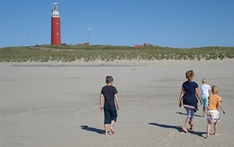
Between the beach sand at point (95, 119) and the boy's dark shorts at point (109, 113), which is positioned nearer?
the beach sand at point (95, 119)

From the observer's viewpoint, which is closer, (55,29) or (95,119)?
(95,119)

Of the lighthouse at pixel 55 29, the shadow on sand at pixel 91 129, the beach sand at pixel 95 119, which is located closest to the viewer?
the beach sand at pixel 95 119

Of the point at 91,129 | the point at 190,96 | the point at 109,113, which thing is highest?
the point at 190,96

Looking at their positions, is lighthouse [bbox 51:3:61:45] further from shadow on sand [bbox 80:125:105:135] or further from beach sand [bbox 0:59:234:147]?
shadow on sand [bbox 80:125:105:135]

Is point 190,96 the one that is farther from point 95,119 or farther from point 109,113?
point 95,119

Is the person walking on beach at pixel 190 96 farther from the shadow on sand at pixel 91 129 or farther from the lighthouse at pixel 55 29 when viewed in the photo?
the lighthouse at pixel 55 29

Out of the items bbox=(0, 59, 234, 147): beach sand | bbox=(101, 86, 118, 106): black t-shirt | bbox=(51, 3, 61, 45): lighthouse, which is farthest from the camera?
bbox=(51, 3, 61, 45): lighthouse

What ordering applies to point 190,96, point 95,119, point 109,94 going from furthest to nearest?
point 95,119 < point 190,96 < point 109,94

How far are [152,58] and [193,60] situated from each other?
14.7ft

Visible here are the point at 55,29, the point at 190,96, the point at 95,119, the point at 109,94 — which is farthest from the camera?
the point at 55,29

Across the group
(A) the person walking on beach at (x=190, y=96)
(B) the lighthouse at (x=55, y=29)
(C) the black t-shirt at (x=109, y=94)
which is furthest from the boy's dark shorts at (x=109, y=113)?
(B) the lighthouse at (x=55, y=29)

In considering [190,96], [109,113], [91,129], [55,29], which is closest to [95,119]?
[91,129]

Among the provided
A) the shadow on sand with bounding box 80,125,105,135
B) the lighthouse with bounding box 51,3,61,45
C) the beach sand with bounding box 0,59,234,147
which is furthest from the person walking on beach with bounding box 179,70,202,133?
the lighthouse with bounding box 51,3,61,45

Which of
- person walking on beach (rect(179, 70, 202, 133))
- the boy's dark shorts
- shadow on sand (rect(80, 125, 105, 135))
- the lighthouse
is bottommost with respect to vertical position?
shadow on sand (rect(80, 125, 105, 135))
